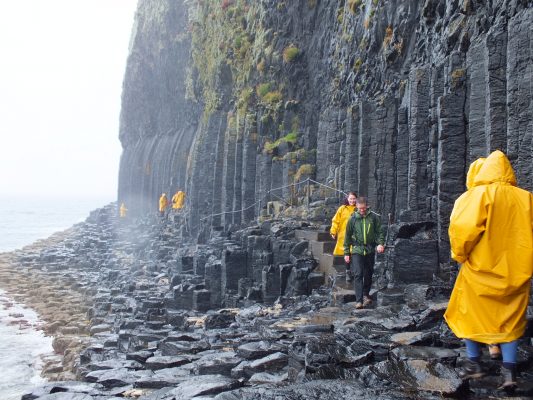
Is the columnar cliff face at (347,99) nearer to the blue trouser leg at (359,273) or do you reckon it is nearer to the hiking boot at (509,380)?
the blue trouser leg at (359,273)

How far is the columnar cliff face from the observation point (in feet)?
32.9

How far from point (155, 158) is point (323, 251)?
46819 mm

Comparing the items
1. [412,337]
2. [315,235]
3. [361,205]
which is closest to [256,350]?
[412,337]

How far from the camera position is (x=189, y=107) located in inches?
1967

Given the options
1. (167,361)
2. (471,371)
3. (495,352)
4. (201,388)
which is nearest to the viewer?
(471,371)

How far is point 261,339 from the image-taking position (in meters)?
9.18

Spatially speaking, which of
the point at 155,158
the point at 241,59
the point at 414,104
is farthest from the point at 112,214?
the point at 414,104

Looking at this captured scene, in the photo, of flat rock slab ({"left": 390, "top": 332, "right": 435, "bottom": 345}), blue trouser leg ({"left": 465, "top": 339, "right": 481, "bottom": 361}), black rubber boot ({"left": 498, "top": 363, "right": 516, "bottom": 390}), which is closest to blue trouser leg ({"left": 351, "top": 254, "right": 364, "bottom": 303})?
flat rock slab ({"left": 390, "top": 332, "right": 435, "bottom": 345})

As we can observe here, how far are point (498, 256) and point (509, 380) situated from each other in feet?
3.57

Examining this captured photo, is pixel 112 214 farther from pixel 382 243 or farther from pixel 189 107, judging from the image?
pixel 382 243

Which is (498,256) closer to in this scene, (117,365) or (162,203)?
(117,365)

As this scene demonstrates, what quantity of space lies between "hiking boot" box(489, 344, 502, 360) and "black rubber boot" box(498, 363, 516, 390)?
0.38 meters

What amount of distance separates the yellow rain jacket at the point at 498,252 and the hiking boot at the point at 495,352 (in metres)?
0.48

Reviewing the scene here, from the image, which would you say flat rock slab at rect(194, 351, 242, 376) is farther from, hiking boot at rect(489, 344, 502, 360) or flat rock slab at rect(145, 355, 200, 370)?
hiking boot at rect(489, 344, 502, 360)
